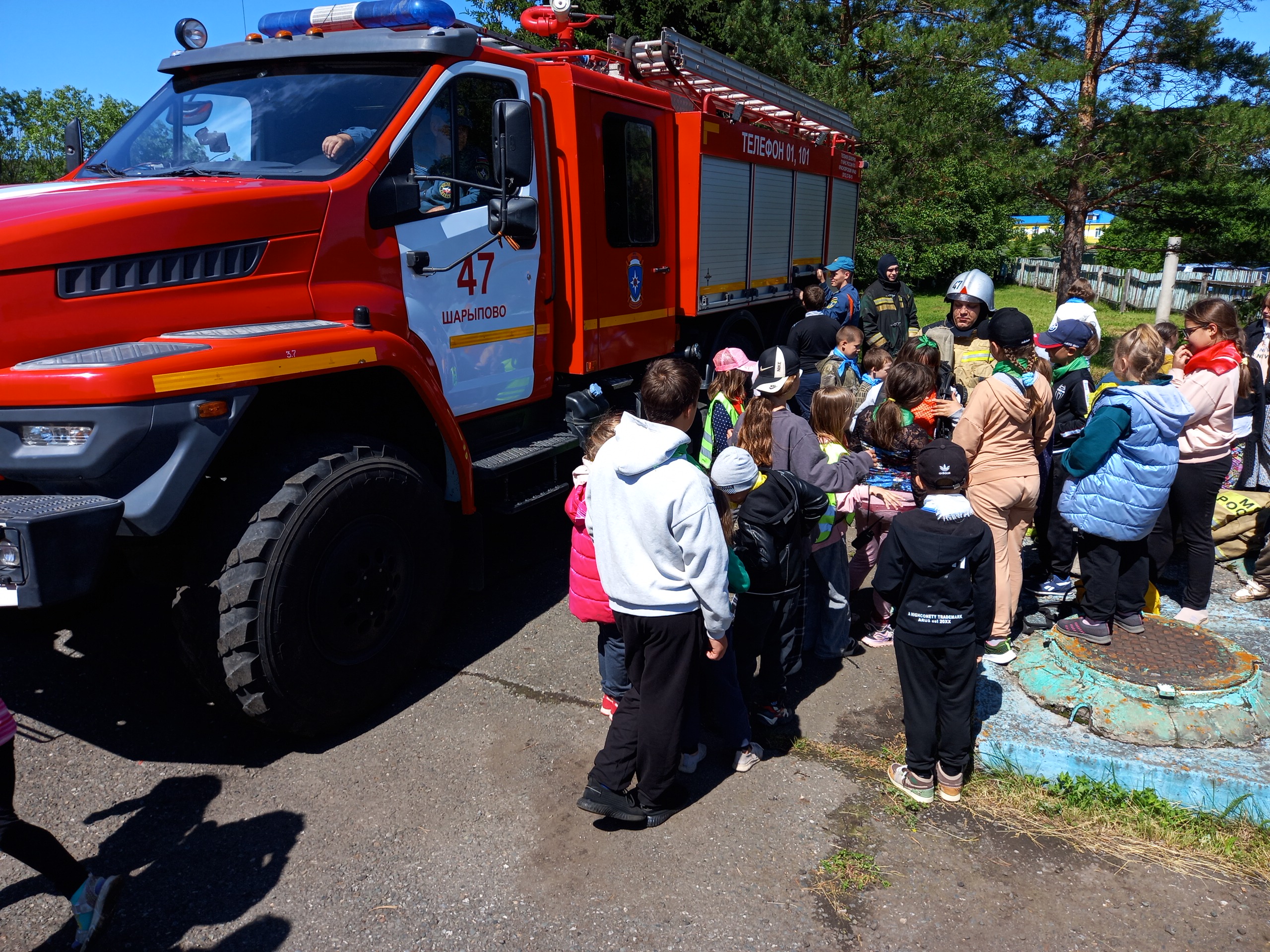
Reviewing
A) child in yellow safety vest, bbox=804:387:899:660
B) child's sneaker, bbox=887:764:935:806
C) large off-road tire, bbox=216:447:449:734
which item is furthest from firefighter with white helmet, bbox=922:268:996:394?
large off-road tire, bbox=216:447:449:734

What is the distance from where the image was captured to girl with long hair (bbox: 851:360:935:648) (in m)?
4.52

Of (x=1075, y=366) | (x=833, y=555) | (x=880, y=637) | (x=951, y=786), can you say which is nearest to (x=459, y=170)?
(x=833, y=555)

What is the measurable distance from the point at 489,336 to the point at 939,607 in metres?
2.80

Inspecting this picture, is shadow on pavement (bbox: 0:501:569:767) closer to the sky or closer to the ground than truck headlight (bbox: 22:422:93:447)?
closer to the ground

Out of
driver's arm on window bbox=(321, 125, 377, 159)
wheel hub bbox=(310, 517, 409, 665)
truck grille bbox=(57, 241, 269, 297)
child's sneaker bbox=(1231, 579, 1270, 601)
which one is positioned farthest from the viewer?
child's sneaker bbox=(1231, 579, 1270, 601)

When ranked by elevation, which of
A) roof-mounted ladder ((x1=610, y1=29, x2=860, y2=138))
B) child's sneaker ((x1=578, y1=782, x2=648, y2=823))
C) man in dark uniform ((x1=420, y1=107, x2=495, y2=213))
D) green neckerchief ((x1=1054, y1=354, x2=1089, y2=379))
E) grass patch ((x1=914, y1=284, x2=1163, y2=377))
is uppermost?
roof-mounted ladder ((x1=610, y1=29, x2=860, y2=138))

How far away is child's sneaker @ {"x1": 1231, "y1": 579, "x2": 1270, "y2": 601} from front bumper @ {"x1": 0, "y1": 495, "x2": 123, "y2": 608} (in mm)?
5837

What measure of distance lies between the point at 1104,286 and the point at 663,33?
23075 millimetres

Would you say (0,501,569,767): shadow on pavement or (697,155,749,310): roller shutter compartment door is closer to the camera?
(0,501,569,767): shadow on pavement

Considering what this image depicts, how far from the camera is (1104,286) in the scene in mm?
25422

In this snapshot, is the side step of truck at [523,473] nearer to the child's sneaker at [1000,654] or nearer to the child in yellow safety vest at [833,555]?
the child in yellow safety vest at [833,555]

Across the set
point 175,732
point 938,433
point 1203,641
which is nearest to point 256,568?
point 175,732

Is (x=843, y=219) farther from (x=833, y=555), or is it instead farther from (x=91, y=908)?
(x=91, y=908)

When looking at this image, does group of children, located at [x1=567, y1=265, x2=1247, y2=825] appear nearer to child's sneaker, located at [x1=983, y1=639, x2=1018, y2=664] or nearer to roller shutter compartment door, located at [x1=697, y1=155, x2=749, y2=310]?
child's sneaker, located at [x1=983, y1=639, x2=1018, y2=664]
